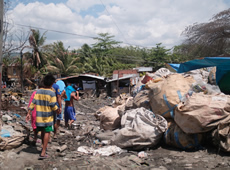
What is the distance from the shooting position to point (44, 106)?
3.79m

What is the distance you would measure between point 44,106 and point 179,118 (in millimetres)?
2256

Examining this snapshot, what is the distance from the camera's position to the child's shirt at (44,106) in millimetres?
3756

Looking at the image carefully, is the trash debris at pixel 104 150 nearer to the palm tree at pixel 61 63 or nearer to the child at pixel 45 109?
the child at pixel 45 109

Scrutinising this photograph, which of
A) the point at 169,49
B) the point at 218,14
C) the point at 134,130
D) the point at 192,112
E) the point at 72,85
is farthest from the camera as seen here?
the point at 169,49

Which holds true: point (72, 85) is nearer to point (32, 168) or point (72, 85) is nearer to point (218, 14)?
point (32, 168)

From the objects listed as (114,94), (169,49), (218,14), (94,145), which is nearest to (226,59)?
(94,145)

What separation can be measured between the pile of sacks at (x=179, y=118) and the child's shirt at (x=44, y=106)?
4.21ft

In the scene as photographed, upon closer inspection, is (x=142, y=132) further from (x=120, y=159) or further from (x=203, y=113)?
(x=203, y=113)

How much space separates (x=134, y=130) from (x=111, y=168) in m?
0.85

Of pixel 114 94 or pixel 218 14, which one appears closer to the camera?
pixel 218 14

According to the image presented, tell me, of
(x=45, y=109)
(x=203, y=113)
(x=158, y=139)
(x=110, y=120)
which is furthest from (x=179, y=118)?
(x=45, y=109)

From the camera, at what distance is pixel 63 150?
4109 millimetres

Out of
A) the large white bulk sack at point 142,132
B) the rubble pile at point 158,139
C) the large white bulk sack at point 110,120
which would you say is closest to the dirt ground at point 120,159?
the rubble pile at point 158,139

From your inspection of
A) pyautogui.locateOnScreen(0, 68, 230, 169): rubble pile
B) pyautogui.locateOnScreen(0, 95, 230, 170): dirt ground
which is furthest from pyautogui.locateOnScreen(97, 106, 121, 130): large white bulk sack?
pyautogui.locateOnScreen(0, 95, 230, 170): dirt ground
